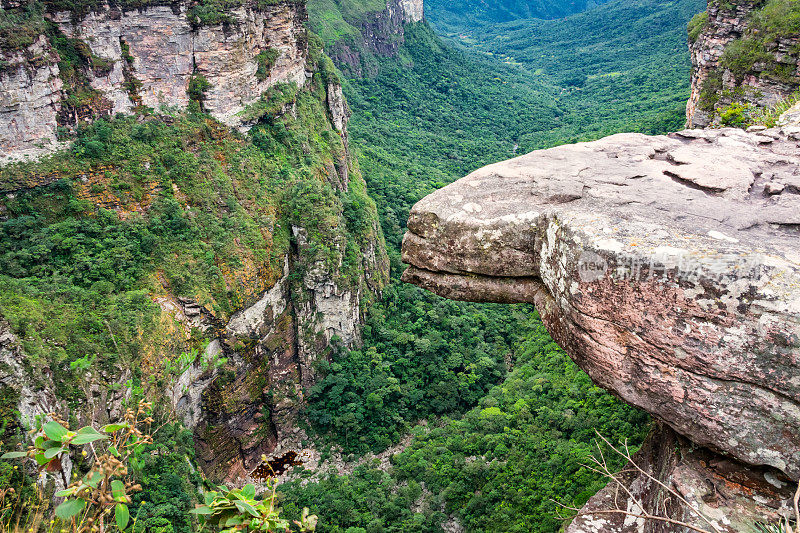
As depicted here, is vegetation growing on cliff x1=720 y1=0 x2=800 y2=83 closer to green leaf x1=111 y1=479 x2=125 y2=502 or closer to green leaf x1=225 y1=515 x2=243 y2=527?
green leaf x1=225 y1=515 x2=243 y2=527

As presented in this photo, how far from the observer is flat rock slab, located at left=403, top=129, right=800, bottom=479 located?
5055 millimetres

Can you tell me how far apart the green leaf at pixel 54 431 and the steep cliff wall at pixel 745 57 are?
14055 millimetres

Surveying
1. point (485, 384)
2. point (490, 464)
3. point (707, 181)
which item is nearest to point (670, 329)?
point (707, 181)

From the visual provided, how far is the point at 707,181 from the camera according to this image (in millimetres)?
6980

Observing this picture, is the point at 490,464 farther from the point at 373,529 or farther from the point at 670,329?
the point at 670,329

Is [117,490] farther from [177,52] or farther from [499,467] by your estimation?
[177,52]

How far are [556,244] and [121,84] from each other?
20.3 metres

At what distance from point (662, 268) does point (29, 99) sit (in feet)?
66.4

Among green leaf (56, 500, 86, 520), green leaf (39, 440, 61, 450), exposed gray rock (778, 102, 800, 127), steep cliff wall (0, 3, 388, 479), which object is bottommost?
steep cliff wall (0, 3, 388, 479)

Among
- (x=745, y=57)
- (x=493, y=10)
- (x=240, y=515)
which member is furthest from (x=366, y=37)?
(x=493, y=10)

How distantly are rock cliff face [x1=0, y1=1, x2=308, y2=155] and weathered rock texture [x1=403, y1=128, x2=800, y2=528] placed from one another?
1679 cm

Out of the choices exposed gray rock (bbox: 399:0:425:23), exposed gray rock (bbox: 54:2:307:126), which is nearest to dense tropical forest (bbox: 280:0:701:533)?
exposed gray rock (bbox: 399:0:425:23)

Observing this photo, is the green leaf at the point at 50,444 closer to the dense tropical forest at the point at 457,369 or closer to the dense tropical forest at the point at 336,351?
the dense tropical forest at the point at 336,351

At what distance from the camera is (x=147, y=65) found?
839 inches
